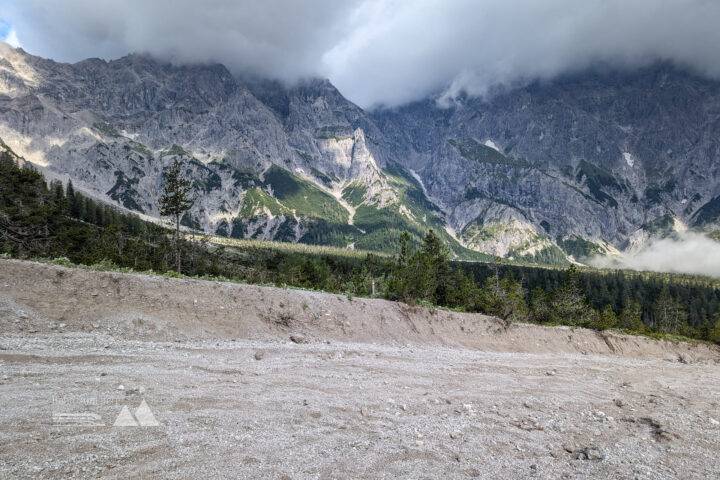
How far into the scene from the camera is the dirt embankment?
15.3 metres

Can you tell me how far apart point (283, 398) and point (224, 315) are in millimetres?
9896

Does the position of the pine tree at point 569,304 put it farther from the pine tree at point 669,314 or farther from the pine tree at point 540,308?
the pine tree at point 669,314

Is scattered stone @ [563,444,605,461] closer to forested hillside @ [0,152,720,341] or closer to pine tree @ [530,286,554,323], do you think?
forested hillside @ [0,152,720,341]

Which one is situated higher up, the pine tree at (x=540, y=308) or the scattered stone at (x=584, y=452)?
the scattered stone at (x=584, y=452)

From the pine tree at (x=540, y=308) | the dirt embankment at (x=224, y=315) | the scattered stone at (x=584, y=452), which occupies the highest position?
the dirt embankment at (x=224, y=315)

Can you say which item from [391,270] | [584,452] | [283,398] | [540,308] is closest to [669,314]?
[540,308]

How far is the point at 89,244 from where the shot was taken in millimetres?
70938

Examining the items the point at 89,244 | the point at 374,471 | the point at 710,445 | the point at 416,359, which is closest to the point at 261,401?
the point at 374,471

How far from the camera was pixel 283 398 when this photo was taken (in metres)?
10.7

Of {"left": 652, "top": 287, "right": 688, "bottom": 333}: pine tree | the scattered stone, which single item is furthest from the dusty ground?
{"left": 652, "top": 287, "right": 688, "bottom": 333}: pine tree

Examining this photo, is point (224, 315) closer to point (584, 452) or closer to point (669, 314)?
point (584, 452)

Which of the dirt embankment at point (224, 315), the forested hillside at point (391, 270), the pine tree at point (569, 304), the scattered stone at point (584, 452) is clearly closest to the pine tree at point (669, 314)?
the forested hillside at point (391, 270)

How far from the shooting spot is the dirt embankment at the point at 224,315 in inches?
603

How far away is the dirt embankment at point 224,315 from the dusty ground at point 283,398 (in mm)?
93
